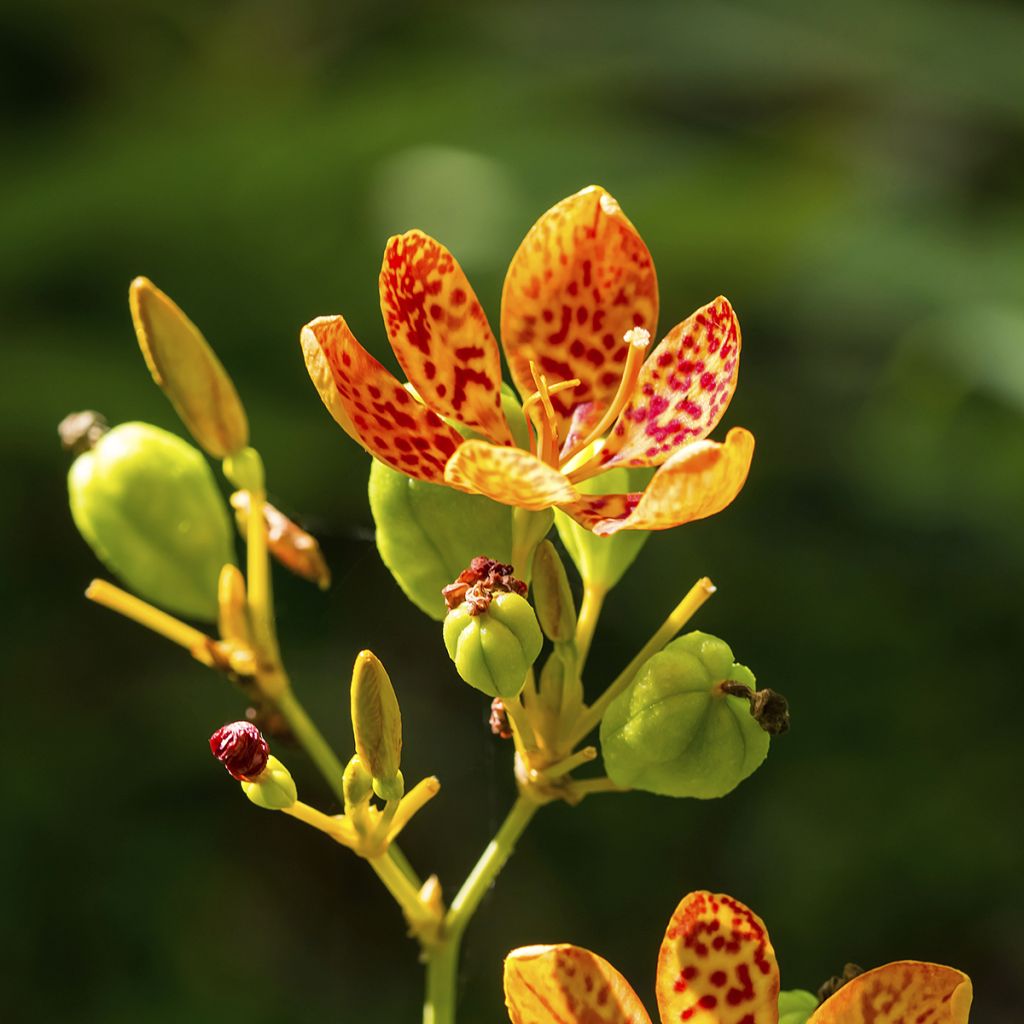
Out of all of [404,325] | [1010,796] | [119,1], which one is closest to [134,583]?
[404,325]

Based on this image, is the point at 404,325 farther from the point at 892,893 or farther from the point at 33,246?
the point at 33,246

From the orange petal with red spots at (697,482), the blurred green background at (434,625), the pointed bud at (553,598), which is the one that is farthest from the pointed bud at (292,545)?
the blurred green background at (434,625)

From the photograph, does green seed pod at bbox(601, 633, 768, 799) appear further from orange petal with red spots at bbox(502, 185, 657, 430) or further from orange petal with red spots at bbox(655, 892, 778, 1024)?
orange petal with red spots at bbox(502, 185, 657, 430)

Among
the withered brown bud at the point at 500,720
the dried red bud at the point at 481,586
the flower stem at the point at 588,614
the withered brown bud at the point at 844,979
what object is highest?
the dried red bud at the point at 481,586

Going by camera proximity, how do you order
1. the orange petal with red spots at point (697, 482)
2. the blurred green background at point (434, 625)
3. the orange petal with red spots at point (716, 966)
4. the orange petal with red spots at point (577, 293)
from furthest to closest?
the blurred green background at point (434, 625)
the orange petal with red spots at point (577, 293)
the orange petal with red spots at point (716, 966)
the orange petal with red spots at point (697, 482)

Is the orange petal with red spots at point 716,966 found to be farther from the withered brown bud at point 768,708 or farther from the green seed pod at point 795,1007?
the withered brown bud at point 768,708

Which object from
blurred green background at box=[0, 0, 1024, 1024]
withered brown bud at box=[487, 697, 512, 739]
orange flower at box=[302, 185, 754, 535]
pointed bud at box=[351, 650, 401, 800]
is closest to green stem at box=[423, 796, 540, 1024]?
withered brown bud at box=[487, 697, 512, 739]
